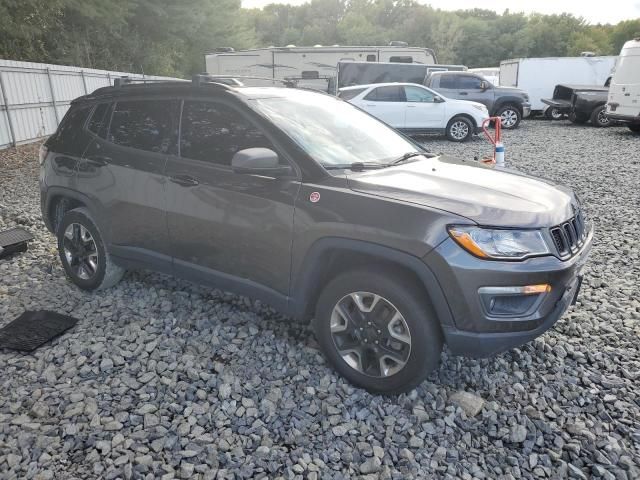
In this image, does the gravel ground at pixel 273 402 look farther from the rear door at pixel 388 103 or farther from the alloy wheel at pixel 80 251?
the rear door at pixel 388 103

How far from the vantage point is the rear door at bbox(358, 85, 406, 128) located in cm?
1363

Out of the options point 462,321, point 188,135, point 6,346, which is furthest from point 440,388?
point 6,346

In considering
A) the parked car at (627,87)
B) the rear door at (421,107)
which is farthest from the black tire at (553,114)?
the rear door at (421,107)

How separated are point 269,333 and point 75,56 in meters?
26.7

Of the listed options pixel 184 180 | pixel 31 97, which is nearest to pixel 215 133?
pixel 184 180

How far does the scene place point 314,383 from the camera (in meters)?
3.13

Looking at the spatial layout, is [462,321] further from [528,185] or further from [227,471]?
[227,471]

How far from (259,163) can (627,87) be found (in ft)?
45.3

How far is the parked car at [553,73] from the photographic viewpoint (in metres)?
19.3

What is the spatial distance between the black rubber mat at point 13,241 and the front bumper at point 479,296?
15.8 feet

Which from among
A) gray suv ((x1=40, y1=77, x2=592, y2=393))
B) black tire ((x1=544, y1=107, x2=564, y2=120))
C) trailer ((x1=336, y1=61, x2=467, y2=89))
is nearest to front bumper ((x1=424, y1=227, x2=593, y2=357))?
gray suv ((x1=40, y1=77, x2=592, y2=393))

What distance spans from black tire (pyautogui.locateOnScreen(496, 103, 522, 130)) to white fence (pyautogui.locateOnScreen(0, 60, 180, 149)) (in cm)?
1370

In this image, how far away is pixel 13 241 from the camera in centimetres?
546

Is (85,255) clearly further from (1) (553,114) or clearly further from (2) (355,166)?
(1) (553,114)
